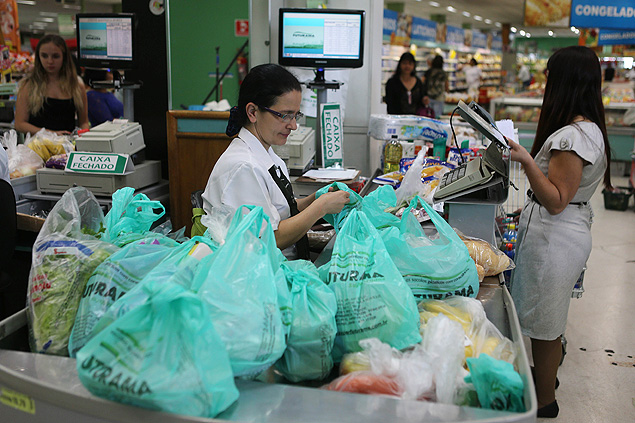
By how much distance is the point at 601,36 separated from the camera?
39.6 ft

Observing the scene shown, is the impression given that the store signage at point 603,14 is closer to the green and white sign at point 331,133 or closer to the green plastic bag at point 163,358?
the green and white sign at point 331,133

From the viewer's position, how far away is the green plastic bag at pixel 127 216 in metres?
1.65

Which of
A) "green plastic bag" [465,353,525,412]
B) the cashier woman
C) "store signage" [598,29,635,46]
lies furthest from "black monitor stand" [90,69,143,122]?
"store signage" [598,29,635,46]

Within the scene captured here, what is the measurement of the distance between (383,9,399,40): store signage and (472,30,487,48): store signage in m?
9.22

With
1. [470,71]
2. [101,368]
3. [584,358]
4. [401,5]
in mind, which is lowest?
[584,358]

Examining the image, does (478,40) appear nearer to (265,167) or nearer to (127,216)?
(265,167)

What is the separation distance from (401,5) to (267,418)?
18437 mm

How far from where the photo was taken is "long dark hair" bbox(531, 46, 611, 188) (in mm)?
2445

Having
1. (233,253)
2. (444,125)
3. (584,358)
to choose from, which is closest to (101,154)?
(444,125)

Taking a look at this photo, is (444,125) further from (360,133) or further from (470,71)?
(470,71)

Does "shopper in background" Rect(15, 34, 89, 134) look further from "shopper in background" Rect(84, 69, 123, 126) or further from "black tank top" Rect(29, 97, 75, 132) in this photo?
"shopper in background" Rect(84, 69, 123, 126)

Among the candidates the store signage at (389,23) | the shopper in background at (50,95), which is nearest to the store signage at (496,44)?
the store signage at (389,23)

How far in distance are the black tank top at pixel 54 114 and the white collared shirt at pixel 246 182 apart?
3.32 meters

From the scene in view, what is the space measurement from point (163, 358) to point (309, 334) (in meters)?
0.35
